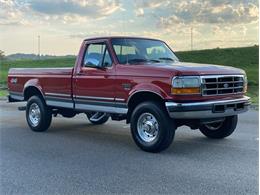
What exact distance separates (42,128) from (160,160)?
3.93m

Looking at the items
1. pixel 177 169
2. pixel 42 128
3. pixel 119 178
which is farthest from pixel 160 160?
pixel 42 128

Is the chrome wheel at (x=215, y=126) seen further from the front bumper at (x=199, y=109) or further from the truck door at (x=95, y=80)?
the truck door at (x=95, y=80)

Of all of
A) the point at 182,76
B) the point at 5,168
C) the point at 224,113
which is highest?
the point at 182,76

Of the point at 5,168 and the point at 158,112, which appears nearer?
the point at 5,168

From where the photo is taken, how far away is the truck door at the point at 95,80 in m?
8.34

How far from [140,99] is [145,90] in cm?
44

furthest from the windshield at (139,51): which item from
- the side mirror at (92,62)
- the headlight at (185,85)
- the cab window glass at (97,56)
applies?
the headlight at (185,85)

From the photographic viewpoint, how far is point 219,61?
118ft

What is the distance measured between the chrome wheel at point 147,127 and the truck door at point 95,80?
0.81 meters

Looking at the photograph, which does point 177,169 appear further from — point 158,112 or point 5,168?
point 5,168

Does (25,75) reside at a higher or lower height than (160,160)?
higher

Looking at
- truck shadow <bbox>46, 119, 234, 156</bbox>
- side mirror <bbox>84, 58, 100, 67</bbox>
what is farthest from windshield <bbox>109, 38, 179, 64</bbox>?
truck shadow <bbox>46, 119, 234, 156</bbox>

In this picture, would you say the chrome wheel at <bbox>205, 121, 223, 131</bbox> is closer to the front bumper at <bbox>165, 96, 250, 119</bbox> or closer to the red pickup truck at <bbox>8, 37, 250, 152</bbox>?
the red pickup truck at <bbox>8, 37, 250, 152</bbox>

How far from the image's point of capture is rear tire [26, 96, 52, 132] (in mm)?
10023
